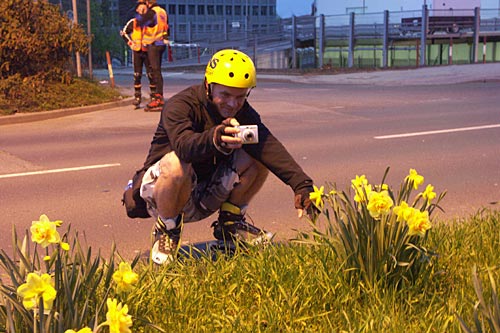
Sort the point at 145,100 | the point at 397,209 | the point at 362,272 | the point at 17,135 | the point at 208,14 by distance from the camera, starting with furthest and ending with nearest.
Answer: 1. the point at 208,14
2. the point at 145,100
3. the point at 17,135
4. the point at 362,272
5. the point at 397,209

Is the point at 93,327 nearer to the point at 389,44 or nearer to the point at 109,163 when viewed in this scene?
the point at 109,163

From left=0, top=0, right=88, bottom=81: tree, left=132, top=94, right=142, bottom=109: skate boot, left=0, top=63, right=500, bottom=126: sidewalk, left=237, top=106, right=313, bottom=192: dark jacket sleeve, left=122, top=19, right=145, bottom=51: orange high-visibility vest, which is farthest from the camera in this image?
left=0, top=63, right=500, bottom=126: sidewalk

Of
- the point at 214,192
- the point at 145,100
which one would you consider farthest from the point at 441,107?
the point at 214,192

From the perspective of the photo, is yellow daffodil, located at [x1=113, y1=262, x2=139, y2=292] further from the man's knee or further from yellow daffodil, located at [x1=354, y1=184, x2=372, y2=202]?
the man's knee

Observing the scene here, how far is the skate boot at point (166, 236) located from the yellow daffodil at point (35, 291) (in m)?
2.04

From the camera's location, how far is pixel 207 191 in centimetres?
505

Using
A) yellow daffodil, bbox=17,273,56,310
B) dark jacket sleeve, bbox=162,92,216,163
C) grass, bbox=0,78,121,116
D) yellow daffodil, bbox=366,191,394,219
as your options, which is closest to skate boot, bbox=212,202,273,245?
dark jacket sleeve, bbox=162,92,216,163

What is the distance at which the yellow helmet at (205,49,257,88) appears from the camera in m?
4.48

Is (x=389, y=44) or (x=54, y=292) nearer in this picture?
(x=54, y=292)

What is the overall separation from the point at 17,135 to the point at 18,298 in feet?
29.4

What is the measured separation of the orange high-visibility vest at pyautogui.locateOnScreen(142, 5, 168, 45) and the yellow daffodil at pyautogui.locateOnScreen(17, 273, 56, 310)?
11.8 metres

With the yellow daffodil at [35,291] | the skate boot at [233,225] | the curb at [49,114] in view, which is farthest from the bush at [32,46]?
the yellow daffodil at [35,291]

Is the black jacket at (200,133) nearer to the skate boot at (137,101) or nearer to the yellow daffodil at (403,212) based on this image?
the yellow daffodil at (403,212)

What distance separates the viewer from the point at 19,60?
15086mm
